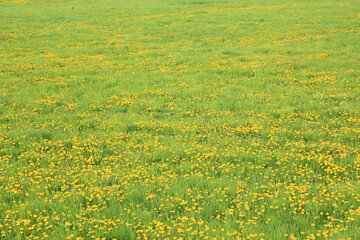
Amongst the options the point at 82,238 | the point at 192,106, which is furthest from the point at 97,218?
the point at 192,106

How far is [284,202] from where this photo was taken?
487 centimetres

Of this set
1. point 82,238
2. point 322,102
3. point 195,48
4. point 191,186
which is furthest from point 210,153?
point 195,48

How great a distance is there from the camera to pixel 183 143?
712 centimetres

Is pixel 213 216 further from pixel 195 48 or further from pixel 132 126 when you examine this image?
pixel 195 48

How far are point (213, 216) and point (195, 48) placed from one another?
15.5 meters

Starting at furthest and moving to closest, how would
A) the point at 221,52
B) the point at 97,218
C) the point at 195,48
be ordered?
the point at 195,48 < the point at 221,52 < the point at 97,218

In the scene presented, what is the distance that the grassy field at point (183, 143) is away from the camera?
15.1ft

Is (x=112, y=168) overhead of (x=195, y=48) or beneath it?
beneath

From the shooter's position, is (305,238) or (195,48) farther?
(195,48)

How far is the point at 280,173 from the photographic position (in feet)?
18.7

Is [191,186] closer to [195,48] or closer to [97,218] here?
[97,218]

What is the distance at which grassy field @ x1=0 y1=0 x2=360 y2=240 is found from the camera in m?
4.61

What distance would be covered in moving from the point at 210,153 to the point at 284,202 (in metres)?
2.05

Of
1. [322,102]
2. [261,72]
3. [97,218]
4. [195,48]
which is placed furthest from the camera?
[195,48]
